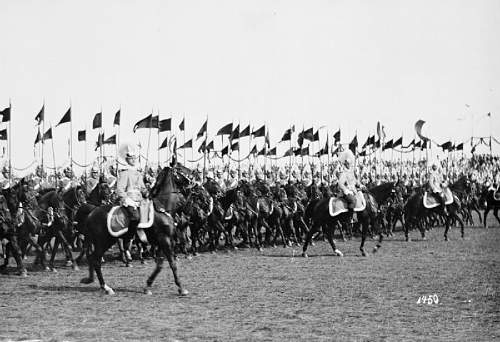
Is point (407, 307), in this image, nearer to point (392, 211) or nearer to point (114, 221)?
point (114, 221)

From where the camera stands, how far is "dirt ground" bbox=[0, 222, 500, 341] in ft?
30.2

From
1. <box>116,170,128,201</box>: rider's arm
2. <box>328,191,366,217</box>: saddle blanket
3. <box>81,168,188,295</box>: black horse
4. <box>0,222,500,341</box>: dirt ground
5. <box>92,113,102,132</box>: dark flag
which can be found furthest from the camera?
<box>92,113,102,132</box>: dark flag

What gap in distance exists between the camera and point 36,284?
14.5m

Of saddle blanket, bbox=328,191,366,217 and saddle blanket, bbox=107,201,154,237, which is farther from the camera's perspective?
saddle blanket, bbox=328,191,366,217

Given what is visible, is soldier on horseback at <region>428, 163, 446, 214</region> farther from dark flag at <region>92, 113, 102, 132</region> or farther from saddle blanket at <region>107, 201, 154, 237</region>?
saddle blanket at <region>107, 201, 154, 237</region>

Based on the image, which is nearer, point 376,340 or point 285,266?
point 376,340

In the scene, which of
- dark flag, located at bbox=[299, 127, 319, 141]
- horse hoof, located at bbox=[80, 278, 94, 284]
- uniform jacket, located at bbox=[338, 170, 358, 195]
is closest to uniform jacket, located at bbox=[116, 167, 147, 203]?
horse hoof, located at bbox=[80, 278, 94, 284]

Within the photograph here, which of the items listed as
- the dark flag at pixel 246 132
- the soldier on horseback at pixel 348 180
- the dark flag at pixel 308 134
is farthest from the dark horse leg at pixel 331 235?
the dark flag at pixel 308 134

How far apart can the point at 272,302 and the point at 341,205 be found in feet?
26.5

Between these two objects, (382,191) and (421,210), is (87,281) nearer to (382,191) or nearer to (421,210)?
(382,191)

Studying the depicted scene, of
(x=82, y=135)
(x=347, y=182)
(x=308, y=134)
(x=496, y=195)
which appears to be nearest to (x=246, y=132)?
(x=308, y=134)

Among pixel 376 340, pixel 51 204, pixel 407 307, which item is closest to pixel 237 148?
pixel 51 204

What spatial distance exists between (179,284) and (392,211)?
18.5 metres

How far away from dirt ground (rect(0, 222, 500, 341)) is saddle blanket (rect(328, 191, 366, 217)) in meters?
1.42
